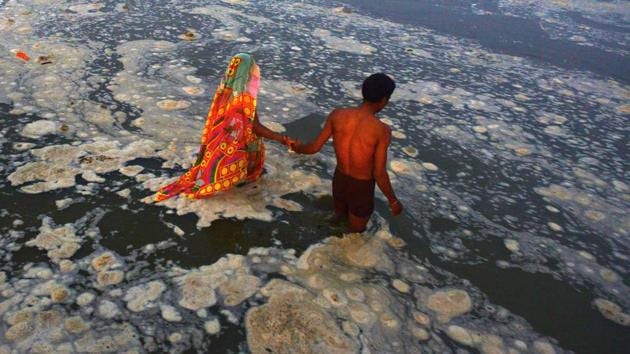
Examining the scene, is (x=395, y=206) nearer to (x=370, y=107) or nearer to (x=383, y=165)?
(x=383, y=165)

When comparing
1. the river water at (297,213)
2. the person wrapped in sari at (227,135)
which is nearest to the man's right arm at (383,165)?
the river water at (297,213)

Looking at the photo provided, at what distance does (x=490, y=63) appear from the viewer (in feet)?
24.6

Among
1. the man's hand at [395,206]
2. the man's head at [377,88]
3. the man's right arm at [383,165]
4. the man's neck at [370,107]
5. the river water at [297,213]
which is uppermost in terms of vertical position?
the man's head at [377,88]

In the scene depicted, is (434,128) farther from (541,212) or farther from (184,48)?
(184,48)

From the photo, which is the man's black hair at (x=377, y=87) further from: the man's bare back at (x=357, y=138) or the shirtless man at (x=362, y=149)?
the man's bare back at (x=357, y=138)

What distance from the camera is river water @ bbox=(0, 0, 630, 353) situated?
102 inches

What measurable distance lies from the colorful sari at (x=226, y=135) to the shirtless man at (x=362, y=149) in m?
0.52

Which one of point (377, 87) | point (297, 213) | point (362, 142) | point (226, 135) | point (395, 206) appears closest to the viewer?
point (377, 87)

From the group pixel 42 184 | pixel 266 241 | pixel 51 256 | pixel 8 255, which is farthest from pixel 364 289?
pixel 42 184

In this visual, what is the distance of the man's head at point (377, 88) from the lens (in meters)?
2.74

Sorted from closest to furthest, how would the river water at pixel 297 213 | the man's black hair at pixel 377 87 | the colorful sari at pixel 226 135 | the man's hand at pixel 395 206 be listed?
the river water at pixel 297 213, the man's black hair at pixel 377 87, the man's hand at pixel 395 206, the colorful sari at pixel 226 135

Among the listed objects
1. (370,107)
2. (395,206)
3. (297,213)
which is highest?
(370,107)

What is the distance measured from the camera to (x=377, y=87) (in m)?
2.74

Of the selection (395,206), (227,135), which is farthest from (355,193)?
(227,135)
